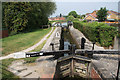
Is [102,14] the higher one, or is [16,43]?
[102,14]

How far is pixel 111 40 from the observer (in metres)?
8.91

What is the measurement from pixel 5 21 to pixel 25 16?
410 cm

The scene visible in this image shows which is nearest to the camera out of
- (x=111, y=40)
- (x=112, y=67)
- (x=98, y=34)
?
(x=112, y=67)

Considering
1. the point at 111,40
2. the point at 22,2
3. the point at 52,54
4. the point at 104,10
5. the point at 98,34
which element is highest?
the point at 104,10

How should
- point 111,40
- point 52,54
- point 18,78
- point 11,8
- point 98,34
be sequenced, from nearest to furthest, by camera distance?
point 18,78 → point 52,54 → point 111,40 → point 98,34 → point 11,8

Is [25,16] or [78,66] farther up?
[25,16]

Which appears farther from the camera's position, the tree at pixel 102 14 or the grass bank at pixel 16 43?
the tree at pixel 102 14

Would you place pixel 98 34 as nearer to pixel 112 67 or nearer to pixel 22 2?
pixel 112 67

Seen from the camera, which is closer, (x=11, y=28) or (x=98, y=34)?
(x=98, y=34)

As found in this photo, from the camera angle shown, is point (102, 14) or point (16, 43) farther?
point (102, 14)

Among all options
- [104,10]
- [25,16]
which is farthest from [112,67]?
[104,10]

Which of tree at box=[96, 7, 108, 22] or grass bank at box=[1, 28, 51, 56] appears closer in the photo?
grass bank at box=[1, 28, 51, 56]

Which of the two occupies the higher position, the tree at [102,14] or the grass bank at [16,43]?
the tree at [102,14]

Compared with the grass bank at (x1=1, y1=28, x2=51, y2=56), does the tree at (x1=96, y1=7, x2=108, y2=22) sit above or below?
above
